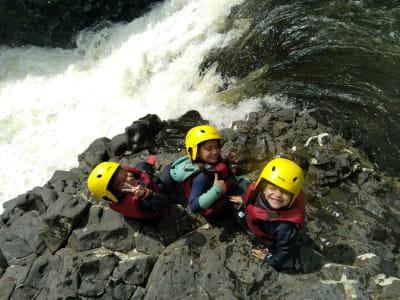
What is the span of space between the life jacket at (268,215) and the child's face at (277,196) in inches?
3.3

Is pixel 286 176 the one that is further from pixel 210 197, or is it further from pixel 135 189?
pixel 135 189

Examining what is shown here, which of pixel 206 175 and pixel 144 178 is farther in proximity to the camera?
pixel 144 178

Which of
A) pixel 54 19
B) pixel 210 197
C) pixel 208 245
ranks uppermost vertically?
pixel 54 19

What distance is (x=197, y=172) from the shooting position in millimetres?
5711

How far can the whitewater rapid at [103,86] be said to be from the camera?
1000 cm

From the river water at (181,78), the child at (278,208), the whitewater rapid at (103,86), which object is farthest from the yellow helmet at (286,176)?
the whitewater rapid at (103,86)

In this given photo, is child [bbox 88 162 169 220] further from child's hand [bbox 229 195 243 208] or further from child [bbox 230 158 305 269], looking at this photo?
child [bbox 230 158 305 269]

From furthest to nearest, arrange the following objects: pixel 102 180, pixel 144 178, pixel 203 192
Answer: pixel 144 178, pixel 203 192, pixel 102 180

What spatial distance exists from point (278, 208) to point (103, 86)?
8.25 metres

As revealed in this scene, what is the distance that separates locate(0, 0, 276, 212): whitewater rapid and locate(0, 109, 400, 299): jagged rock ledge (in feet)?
8.42

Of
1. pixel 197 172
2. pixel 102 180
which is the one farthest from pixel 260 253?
pixel 102 180

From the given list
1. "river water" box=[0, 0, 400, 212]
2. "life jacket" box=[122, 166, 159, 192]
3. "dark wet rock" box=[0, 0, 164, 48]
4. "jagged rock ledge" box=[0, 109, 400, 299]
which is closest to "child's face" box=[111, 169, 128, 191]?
"life jacket" box=[122, 166, 159, 192]

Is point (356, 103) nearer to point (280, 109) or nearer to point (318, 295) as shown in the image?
point (280, 109)

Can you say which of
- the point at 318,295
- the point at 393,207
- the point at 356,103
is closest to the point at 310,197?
the point at 393,207
